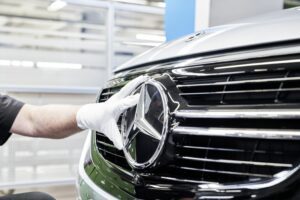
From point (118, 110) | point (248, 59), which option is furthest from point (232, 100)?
point (118, 110)

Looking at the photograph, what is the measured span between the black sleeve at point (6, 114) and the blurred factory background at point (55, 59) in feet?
7.20

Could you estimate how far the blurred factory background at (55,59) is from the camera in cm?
384

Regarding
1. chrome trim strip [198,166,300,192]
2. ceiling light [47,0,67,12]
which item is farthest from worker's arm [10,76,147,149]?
ceiling light [47,0,67,12]

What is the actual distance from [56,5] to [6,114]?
263cm

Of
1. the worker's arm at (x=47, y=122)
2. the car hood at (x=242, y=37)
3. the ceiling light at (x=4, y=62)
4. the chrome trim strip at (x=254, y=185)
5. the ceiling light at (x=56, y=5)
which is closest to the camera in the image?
the chrome trim strip at (x=254, y=185)

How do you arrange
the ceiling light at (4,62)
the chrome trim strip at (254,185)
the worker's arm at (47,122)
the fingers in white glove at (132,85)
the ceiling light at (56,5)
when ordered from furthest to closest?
1. the ceiling light at (56,5)
2. the ceiling light at (4,62)
3. the worker's arm at (47,122)
4. the fingers in white glove at (132,85)
5. the chrome trim strip at (254,185)

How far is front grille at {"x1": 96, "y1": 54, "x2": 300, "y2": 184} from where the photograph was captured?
0.70m

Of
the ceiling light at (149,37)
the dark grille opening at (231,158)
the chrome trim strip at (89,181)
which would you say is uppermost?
the ceiling light at (149,37)

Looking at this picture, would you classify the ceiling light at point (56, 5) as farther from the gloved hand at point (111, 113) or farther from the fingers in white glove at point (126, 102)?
the fingers in white glove at point (126, 102)

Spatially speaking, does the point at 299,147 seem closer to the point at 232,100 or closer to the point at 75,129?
the point at 232,100

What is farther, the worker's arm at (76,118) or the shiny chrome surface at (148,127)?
the worker's arm at (76,118)

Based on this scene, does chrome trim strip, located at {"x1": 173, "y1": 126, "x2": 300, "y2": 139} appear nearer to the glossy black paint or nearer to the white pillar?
the glossy black paint

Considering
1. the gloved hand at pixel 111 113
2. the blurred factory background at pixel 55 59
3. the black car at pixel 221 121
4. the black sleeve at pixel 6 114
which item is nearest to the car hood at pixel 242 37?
the black car at pixel 221 121

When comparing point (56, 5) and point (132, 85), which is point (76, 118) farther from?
point (56, 5)
